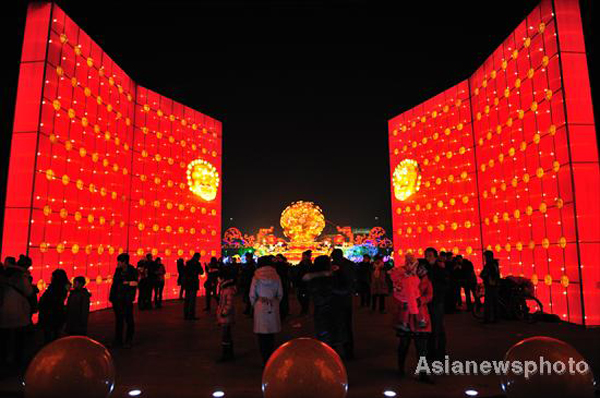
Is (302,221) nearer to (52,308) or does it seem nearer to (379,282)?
(379,282)

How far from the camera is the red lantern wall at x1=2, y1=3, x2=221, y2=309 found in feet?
34.6

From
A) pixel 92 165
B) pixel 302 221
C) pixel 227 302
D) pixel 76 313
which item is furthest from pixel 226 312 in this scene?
pixel 302 221

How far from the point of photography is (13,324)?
6746mm

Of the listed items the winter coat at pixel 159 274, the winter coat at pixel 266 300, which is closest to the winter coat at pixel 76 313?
the winter coat at pixel 266 300

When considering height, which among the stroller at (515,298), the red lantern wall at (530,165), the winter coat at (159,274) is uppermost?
the red lantern wall at (530,165)

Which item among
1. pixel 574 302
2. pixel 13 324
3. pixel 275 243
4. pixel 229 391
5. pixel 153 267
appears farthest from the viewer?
pixel 275 243

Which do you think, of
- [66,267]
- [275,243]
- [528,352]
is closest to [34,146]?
[66,267]

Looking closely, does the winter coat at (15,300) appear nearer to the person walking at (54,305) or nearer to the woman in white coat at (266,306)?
the person walking at (54,305)

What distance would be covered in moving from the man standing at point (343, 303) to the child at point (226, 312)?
1.69 metres

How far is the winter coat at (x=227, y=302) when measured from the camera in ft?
22.8

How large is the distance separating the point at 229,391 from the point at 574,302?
8641 mm

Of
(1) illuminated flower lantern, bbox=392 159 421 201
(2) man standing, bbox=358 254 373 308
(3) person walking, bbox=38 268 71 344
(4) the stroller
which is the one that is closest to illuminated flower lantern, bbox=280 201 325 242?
(1) illuminated flower lantern, bbox=392 159 421 201

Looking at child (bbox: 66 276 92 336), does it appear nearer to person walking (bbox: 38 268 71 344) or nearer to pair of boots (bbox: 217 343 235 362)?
person walking (bbox: 38 268 71 344)

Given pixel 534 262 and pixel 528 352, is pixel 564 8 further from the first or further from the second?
pixel 528 352
